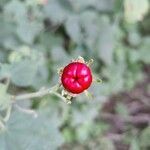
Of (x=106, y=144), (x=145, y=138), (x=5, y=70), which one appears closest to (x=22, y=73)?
(x=5, y=70)

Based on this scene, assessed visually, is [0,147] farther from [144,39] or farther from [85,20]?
[144,39]

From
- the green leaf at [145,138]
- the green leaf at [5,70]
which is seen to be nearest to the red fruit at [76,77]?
the green leaf at [5,70]

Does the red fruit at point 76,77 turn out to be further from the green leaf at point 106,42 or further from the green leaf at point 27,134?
the green leaf at point 106,42

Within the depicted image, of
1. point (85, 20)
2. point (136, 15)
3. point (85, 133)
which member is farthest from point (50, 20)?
point (85, 133)

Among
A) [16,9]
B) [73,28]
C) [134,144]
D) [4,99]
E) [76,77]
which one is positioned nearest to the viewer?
[76,77]

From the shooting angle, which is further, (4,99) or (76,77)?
(4,99)

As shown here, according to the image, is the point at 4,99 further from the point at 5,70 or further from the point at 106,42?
the point at 106,42
